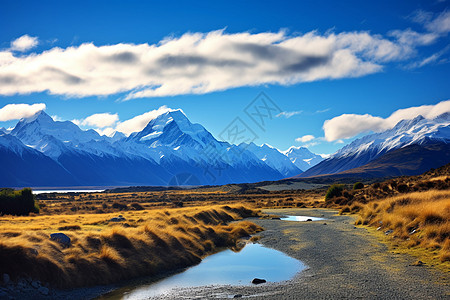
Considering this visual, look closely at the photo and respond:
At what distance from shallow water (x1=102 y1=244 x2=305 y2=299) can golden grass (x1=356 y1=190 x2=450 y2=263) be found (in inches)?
297

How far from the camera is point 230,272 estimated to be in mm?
22438

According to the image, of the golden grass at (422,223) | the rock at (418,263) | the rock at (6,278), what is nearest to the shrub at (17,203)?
the rock at (6,278)

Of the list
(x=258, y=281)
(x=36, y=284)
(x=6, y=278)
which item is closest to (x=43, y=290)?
(x=36, y=284)

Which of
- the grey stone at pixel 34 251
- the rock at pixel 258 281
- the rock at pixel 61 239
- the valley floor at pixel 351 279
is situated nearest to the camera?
the valley floor at pixel 351 279

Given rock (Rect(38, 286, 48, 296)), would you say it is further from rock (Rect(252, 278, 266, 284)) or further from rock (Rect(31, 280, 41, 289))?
rock (Rect(252, 278, 266, 284))

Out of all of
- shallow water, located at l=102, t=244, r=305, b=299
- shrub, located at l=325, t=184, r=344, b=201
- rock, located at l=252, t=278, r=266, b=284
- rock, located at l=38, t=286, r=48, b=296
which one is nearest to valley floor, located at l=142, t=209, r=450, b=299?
rock, located at l=252, t=278, r=266, b=284

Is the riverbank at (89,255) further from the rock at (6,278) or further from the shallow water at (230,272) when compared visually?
the shallow water at (230,272)

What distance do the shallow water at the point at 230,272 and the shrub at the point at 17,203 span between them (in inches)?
1569

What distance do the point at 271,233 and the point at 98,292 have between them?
72.4 ft

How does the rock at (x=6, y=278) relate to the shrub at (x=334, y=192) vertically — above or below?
above

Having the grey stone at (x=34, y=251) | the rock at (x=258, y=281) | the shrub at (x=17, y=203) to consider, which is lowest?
the rock at (x=258, y=281)

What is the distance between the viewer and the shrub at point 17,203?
54812 mm

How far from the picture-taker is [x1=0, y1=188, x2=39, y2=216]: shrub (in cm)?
5481

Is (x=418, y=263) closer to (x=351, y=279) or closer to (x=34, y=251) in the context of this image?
(x=351, y=279)
